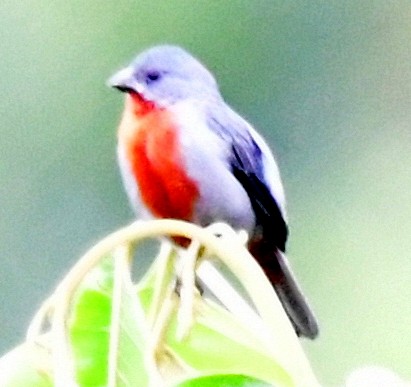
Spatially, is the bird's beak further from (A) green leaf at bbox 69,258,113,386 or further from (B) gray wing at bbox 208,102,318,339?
(A) green leaf at bbox 69,258,113,386

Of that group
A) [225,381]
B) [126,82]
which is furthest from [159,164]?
[225,381]

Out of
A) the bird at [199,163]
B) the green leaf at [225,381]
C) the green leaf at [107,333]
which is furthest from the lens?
the bird at [199,163]

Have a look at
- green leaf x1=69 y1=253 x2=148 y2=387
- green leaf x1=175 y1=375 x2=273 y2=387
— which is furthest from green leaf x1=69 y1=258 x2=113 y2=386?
green leaf x1=175 y1=375 x2=273 y2=387

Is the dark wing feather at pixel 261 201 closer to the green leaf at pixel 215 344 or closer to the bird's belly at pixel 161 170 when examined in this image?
the bird's belly at pixel 161 170

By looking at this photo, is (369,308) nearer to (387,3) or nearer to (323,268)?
(323,268)

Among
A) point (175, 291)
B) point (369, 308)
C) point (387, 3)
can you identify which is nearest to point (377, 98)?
point (387, 3)

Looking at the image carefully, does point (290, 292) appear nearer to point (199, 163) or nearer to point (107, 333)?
point (199, 163)

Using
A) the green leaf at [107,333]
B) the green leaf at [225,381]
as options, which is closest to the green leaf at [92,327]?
the green leaf at [107,333]

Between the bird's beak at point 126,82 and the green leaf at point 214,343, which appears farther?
the bird's beak at point 126,82
